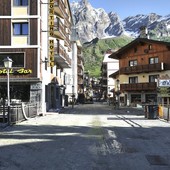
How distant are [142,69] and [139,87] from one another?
3.25 m

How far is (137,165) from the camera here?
A: 9.96 metres

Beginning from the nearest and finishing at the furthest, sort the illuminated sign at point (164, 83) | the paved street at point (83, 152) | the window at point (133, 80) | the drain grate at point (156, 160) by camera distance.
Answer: the paved street at point (83, 152), the drain grate at point (156, 160), the illuminated sign at point (164, 83), the window at point (133, 80)

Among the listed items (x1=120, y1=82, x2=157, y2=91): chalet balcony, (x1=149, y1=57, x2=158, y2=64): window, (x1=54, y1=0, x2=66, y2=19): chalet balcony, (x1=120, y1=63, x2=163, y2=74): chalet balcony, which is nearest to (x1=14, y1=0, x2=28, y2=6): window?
(x1=54, y1=0, x2=66, y2=19): chalet balcony

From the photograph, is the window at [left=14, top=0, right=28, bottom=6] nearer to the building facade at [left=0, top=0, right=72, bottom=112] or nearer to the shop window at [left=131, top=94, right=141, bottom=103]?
the building facade at [left=0, top=0, right=72, bottom=112]

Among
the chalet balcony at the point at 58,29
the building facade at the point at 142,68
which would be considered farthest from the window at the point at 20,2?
the building facade at the point at 142,68

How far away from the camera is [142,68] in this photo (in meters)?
70.7

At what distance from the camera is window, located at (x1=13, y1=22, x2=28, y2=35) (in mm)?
39719

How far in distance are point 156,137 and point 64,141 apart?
412cm

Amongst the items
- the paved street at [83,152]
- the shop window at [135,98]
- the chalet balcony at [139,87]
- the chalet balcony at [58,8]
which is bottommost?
the paved street at [83,152]

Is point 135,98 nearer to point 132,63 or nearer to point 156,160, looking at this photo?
point 132,63

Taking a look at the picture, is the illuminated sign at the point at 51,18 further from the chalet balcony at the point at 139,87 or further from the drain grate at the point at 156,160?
the drain grate at the point at 156,160

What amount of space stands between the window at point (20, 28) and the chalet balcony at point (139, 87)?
33.4 meters

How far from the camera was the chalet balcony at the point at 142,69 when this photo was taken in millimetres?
67875

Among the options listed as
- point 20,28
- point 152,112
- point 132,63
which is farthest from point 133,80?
point 152,112
